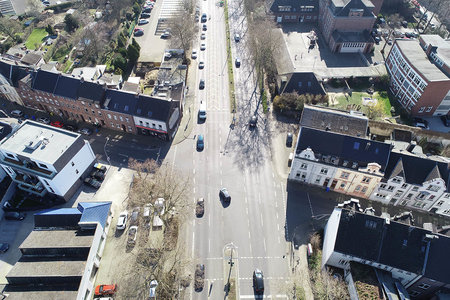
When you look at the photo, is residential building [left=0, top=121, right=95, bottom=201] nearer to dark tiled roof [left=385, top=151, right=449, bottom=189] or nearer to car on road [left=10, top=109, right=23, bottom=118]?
car on road [left=10, top=109, right=23, bottom=118]

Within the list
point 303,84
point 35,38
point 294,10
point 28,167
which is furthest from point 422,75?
point 35,38

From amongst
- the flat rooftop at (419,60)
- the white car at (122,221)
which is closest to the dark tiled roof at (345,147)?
the flat rooftop at (419,60)

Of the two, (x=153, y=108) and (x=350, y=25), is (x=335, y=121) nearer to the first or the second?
(x=153, y=108)

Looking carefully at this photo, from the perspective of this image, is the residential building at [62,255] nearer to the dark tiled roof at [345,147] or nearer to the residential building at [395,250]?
the residential building at [395,250]

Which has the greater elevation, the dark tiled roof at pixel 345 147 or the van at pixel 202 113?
the dark tiled roof at pixel 345 147

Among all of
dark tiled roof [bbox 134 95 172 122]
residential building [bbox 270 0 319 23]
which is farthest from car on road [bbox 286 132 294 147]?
residential building [bbox 270 0 319 23]
